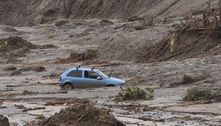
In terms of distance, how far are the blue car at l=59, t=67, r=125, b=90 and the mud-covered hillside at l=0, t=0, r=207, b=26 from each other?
112 ft

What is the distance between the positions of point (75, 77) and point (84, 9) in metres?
59.0

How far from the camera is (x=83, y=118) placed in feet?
49.5

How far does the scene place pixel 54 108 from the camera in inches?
886

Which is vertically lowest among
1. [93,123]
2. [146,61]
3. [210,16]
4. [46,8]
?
[93,123]

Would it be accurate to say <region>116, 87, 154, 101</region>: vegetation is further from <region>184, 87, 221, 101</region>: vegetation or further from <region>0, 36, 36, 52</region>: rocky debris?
<region>0, 36, 36, 52</region>: rocky debris

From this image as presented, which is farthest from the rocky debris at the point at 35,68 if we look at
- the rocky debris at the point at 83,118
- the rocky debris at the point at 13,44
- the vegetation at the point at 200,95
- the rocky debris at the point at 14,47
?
the rocky debris at the point at 83,118

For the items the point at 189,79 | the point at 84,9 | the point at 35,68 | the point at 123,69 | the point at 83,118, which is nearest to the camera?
the point at 83,118

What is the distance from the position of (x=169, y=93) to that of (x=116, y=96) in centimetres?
217

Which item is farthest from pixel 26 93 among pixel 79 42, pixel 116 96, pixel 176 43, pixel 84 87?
pixel 79 42

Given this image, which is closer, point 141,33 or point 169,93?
point 169,93

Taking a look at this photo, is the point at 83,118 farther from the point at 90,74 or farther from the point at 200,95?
the point at 90,74

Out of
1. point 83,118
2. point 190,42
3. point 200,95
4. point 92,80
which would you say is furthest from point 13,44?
point 83,118

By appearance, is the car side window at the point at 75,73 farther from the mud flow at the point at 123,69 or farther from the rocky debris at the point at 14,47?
the rocky debris at the point at 14,47

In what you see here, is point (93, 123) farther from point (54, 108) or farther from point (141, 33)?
point (141, 33)
